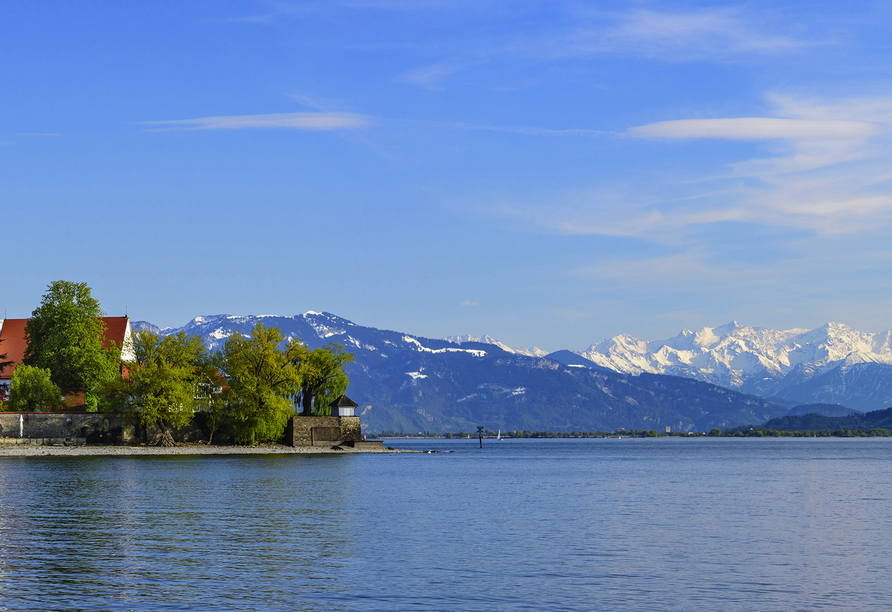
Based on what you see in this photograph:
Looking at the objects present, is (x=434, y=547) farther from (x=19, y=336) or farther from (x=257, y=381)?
(x=19, y=336)

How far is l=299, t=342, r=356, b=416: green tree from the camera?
11675 centimetres

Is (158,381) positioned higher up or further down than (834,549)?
higher up

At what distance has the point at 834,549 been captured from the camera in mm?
34062

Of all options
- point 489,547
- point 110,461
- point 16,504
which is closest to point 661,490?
point 489,547

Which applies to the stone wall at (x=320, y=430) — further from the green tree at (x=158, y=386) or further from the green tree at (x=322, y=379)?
the green tree at (x=158, y=386)

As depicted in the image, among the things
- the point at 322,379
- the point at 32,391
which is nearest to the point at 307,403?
the point at 322,379

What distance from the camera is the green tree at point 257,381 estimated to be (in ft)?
358

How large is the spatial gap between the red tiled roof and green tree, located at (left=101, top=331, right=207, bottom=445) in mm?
17037

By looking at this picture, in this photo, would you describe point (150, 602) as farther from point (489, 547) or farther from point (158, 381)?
point (158, 381)

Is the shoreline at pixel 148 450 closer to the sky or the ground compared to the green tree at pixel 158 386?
closer to the ground

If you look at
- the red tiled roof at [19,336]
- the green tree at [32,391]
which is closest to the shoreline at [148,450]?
the green tree at [32,391]

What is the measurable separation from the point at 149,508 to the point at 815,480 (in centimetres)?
5618

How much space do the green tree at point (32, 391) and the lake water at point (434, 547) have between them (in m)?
44.5

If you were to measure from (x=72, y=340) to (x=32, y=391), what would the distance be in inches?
312
